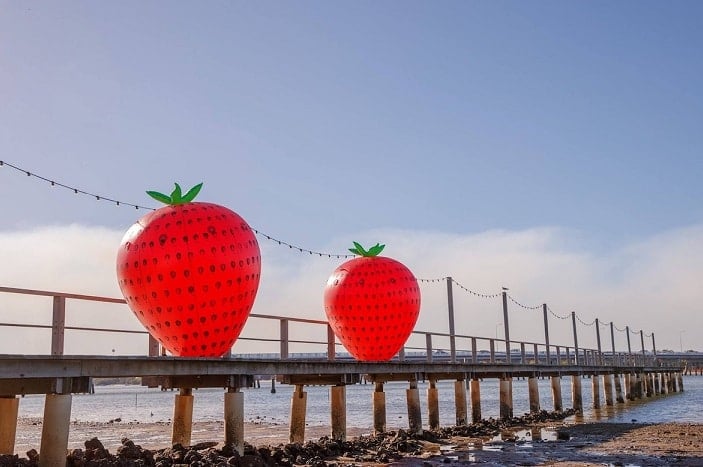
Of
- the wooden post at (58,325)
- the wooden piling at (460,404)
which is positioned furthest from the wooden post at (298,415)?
the wooden piling at (460,404)

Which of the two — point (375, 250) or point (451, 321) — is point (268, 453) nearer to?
point (375, 250)

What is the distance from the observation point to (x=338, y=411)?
→ 55.5 feet

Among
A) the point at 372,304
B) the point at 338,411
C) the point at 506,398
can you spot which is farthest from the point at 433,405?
the point at 372,304

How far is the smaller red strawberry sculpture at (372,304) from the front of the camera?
16.1 metres

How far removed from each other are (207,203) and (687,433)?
55.3 feet

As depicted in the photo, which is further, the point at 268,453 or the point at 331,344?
the point at 331,344

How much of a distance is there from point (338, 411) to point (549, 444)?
19.2 feet

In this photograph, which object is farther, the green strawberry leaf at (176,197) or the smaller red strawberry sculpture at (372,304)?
the smaller red strawberry sculpture at (372,304)

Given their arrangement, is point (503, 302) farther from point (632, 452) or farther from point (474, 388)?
point (632, 452)

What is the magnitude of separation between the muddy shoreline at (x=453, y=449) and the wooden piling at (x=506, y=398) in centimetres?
51

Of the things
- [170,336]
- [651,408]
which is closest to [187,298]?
[170,336]

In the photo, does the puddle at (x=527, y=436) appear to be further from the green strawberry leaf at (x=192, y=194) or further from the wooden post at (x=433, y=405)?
the green strawberry leaf at (x=192, y=194)

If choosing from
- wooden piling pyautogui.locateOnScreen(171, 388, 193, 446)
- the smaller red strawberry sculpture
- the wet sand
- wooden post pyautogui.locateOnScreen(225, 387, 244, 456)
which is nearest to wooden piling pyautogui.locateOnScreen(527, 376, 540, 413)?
the wet sand

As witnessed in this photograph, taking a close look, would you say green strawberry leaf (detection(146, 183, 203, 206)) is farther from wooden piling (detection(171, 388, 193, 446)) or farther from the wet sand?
the wet sand
